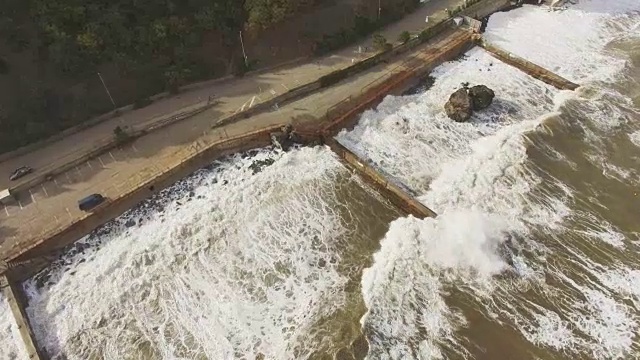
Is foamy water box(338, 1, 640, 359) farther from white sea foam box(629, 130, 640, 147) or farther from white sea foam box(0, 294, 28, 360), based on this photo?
white sea foam box(0, 294, 28, 360)

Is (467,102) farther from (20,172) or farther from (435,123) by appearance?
(20,172)

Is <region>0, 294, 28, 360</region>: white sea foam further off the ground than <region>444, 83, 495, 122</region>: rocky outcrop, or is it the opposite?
<region>444, 83, 495, 122</region>: rocky outcrop

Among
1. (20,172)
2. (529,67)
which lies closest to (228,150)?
(20,172)

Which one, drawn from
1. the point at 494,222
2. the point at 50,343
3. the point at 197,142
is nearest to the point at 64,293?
the point at 50,343

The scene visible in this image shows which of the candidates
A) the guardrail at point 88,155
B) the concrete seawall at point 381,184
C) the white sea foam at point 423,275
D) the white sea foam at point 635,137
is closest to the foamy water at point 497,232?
the white sea foam at point 423,275

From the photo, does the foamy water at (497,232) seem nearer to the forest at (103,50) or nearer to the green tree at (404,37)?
the green tree at (404,37)

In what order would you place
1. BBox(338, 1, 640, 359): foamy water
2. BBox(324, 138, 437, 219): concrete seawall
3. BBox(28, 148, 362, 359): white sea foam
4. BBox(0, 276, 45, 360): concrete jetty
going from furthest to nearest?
1. BBox(324, 138, 437, 219): concrete seawall
2. BBox(338, 1, 640, 359): foamy water
3. BBox(28, 148, 362, 359): white sea foam
4. BBox(0, 276, 45, 360): concrete jetty

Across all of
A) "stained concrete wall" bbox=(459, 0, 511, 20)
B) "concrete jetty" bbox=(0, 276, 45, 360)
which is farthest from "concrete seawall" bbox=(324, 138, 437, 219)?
"stained concrete wall" bbox=(459, 0, 511, 20)
